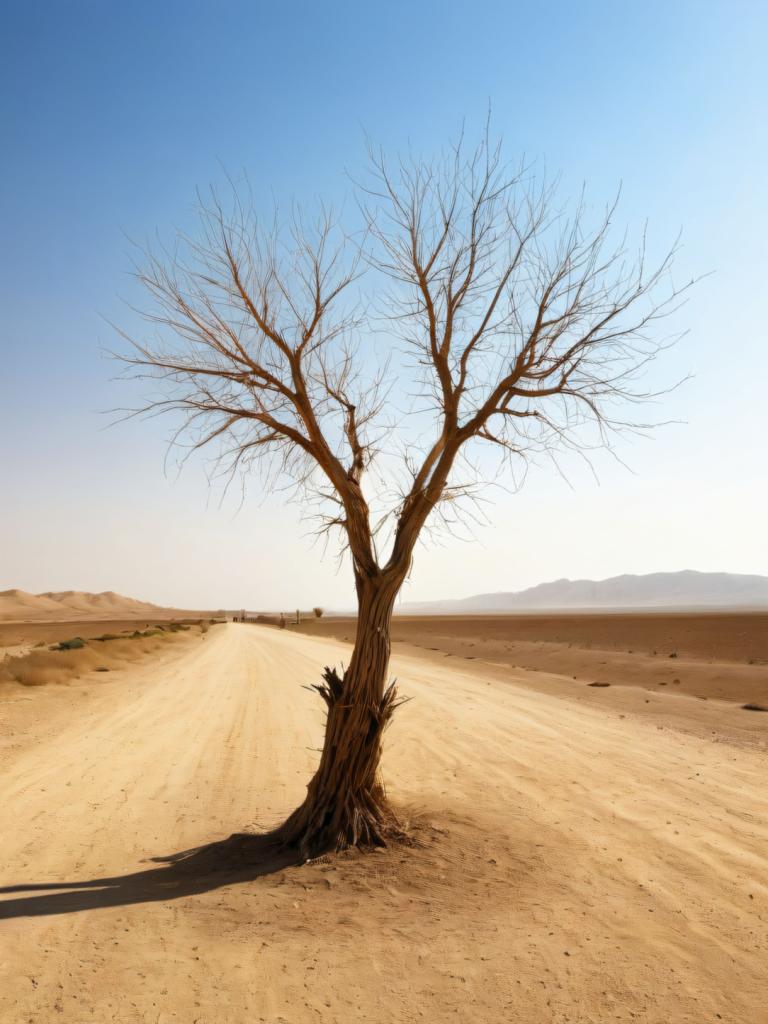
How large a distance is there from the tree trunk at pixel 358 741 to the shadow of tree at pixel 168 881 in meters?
0.34

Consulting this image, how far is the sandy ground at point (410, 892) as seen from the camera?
3.82 m

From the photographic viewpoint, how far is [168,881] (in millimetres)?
5539

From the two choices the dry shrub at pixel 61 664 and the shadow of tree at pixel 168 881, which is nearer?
the shadow of tree at pixel 168 881

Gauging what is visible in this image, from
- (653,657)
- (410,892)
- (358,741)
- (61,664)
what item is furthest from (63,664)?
(653,657)

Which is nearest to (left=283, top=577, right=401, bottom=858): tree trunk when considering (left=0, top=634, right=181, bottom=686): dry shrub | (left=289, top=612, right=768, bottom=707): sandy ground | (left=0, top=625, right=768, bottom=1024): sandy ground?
(left=0, top=625, right=768, bottom=1024): sandy ground

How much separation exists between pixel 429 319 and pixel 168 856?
197 inches

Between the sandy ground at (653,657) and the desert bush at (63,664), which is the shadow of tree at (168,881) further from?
the desert bush at (63,664)

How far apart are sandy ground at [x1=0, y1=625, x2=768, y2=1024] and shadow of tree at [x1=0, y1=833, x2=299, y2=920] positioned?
3 centimetres

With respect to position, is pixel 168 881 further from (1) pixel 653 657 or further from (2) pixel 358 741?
(1) pixel 653 657

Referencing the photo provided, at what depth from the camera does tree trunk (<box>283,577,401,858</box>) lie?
596cm

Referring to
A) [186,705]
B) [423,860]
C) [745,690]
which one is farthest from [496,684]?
[423,860]

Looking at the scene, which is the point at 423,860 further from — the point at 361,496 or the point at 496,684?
the point at 496,684

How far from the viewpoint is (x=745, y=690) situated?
17.0 metres

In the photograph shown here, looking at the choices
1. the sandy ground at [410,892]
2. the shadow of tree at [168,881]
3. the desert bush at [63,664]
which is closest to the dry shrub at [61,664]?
the desert bush at [63,664]
